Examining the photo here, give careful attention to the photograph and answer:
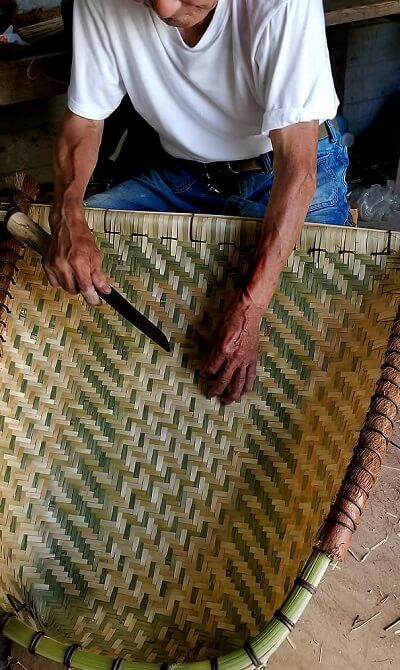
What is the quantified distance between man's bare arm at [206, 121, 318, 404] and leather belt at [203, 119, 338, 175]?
21cm

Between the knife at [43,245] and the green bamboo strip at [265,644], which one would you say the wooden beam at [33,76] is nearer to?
the knife at [43,245]

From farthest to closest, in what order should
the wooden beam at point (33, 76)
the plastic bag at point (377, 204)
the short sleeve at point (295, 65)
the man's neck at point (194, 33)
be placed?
1. the plastic bag at point (377, 204)
2. the wooden beam at point (33, 76)
3. the man's neck at point (194, 33)
4. the short sleeve at point (295, 65)

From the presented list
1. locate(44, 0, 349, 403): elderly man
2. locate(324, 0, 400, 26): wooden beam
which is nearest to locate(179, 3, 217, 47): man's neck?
locate(44, 0, 349, 403): elderly man

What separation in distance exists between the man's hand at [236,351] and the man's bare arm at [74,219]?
0.69 ft

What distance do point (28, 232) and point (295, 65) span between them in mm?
500

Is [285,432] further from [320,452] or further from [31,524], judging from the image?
[31,524]

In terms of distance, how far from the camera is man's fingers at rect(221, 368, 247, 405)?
1.21m

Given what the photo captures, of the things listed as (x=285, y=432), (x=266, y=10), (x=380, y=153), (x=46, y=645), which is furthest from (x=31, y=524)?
(x=380, y=153)

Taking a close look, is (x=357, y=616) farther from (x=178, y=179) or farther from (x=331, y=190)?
(x=178, y=179)

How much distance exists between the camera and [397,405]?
982 millimetres

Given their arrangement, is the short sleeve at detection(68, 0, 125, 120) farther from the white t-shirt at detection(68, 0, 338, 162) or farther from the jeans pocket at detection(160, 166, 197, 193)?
the jeans pocket at detection(160, 166, 197, 193)

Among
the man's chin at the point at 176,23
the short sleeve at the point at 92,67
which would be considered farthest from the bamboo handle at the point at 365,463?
the short sleeve at the point at 92,67

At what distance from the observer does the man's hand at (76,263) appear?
3.88ft

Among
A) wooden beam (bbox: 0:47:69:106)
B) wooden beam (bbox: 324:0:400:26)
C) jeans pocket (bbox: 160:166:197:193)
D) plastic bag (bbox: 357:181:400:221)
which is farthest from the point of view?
plastic bag (bbox: 357:181:400:221)
